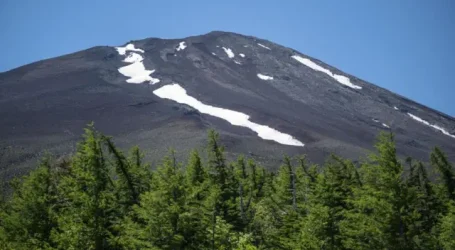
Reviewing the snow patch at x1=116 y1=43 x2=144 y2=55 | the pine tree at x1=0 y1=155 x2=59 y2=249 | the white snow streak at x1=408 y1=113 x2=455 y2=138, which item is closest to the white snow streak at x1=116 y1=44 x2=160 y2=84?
the snow patch at x1=116 y1=43 x2=144 y2=55

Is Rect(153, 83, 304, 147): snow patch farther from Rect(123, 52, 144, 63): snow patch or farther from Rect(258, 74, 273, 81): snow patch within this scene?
Rect(258, 74, 273, 81): snow patch

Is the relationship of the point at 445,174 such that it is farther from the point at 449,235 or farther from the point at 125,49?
the point at 125,49

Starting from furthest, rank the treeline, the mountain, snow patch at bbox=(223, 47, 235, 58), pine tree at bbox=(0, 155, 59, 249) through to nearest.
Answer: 1. snow patch at bbox=(223, 47, 235, 58)
2. the mountain
3. pine tree at bbox=(0, 155, 59, 249)
4. the treeline

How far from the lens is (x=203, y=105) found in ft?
337

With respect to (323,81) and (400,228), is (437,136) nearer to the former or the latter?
(323,81)

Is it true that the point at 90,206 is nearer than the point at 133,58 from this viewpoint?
Yes

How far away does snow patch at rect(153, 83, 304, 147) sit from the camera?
83594 mm

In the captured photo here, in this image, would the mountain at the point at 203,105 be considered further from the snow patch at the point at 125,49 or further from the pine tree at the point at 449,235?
the pine tree at the point at 449,235

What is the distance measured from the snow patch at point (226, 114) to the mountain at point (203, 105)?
0.27 metres

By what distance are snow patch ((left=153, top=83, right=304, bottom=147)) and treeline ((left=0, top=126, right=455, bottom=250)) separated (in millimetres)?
57328

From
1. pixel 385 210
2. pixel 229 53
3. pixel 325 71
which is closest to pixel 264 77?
pixel 229 53

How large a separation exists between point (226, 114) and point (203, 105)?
844cm

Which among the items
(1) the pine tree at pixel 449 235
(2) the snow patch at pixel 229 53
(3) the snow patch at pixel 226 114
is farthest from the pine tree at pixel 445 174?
(2) the snow patch at pixel 229 53

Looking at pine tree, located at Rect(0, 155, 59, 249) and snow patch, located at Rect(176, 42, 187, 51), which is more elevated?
snow patch, located at Rect(176, 42, 187, 51)
